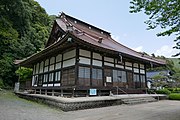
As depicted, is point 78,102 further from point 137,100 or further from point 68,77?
point 137,100

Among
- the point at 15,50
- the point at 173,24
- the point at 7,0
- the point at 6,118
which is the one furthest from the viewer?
the point at 15,50

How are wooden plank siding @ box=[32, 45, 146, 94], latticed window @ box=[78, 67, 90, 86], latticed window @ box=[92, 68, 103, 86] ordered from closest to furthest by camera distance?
latticed window @ box=[78, 67, 90, 86], wooden plank siding @ box=[32, 45, 146, 94], latticed window @ box=[92, 68, 103, 86]

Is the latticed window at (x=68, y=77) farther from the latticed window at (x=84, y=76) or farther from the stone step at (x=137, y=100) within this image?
the stone step at (x=137, y=100)

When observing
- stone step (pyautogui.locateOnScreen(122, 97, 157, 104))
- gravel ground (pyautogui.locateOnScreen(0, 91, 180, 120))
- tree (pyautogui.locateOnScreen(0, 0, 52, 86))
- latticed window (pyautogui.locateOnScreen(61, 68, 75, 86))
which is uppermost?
tree (pyautogui.locateOnScreen(0, 0, 52, 86))

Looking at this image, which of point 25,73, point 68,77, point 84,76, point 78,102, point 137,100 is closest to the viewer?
point 78,102

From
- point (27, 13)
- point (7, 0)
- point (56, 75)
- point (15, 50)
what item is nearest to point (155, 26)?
point (56, 75)

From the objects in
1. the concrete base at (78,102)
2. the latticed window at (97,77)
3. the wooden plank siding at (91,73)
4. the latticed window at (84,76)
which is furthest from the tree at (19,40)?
the concrete base at (78,102)

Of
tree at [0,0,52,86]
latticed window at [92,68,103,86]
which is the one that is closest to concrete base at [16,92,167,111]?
latticed window at [92,68,103,86]

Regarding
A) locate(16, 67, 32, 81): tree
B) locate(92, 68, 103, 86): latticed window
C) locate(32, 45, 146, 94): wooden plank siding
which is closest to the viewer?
locate(32, 45, 146, 94): wooden plank siding

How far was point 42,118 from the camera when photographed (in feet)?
20.8

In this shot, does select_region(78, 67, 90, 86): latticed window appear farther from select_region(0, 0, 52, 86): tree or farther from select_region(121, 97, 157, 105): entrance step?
select_region(0, 0, 52, 86): tree

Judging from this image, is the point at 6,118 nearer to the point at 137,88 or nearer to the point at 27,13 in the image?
the point at 137,88

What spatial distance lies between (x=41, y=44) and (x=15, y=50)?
5448mm

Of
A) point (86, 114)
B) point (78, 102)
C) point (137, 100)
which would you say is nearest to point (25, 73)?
point (78, 102)
